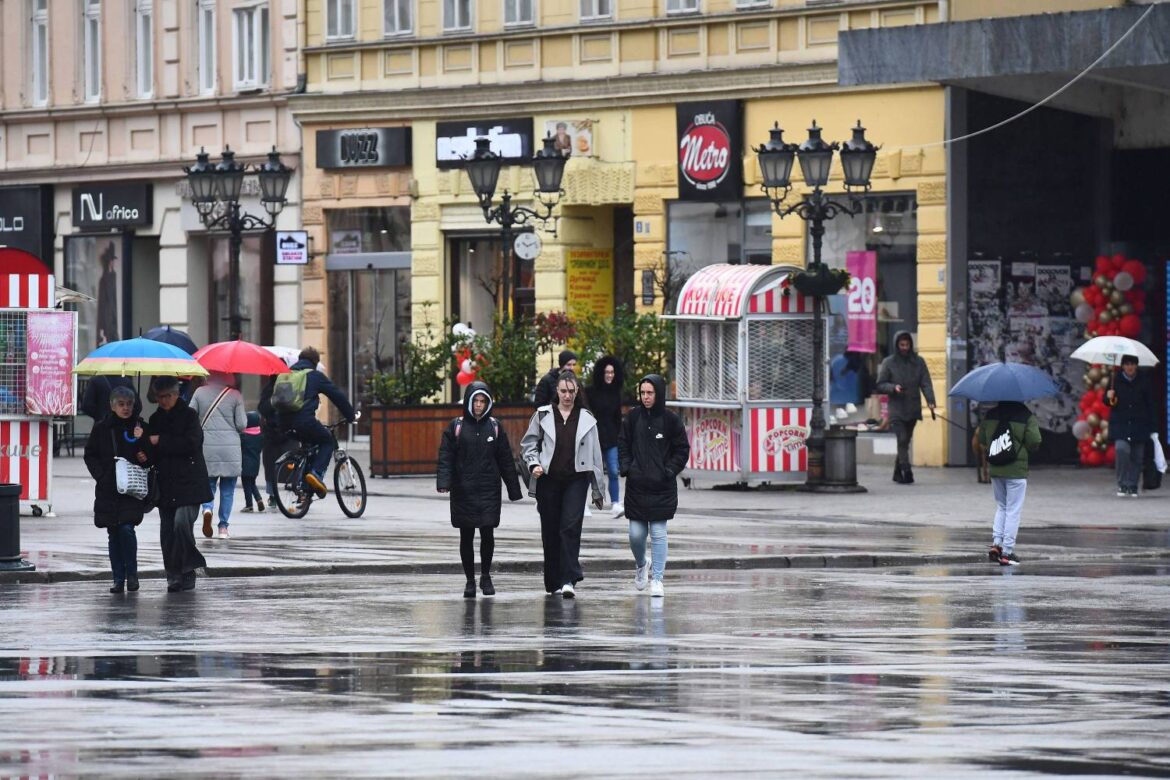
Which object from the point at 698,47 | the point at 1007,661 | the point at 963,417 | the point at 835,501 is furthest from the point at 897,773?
the point at 698,47

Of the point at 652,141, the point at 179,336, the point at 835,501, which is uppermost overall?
the point at 652,141

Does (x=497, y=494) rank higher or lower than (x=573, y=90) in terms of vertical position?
lower

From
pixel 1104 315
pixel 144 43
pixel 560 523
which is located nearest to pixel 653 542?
pixel 560 523

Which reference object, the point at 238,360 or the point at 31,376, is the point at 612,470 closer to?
the point at 238,360

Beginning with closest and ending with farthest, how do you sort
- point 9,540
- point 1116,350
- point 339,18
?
point 9,540 < point 1116,350 < point 339,18

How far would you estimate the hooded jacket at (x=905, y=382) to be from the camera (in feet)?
104

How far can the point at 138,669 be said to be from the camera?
13344mm

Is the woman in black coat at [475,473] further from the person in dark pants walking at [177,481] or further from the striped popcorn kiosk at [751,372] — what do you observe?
the striped popcorn kiosk at [751,372]

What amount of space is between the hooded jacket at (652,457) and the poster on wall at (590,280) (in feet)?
68.2

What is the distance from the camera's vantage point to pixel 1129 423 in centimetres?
2872

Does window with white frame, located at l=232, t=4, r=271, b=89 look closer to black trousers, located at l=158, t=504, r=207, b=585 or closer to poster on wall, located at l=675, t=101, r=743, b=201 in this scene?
poster on wall, located at l=675, t=101, r=743, b=201

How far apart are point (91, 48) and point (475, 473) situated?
1161 inches

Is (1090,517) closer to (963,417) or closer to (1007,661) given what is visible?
(963,417)

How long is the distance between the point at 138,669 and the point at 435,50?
28057mm
